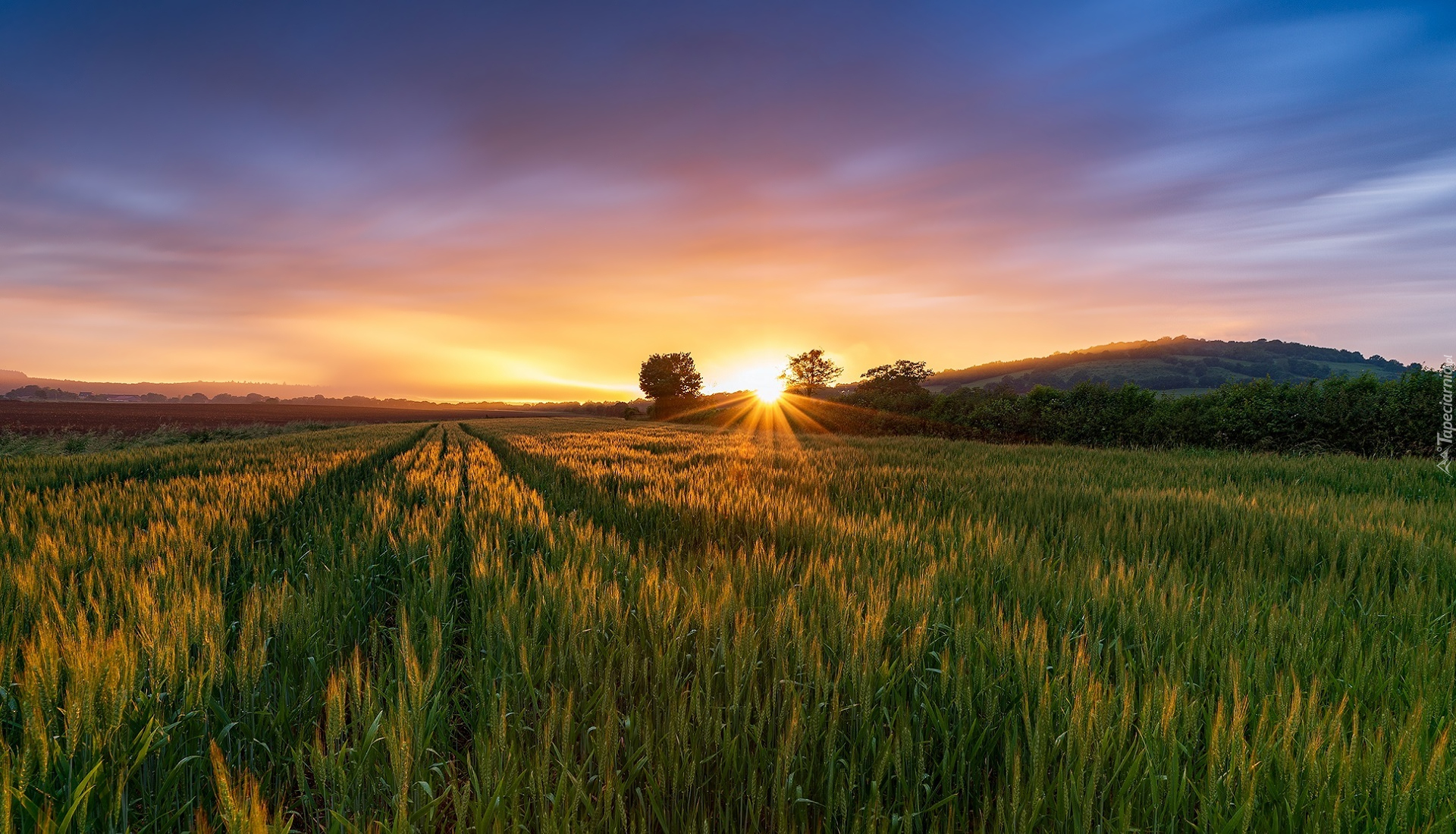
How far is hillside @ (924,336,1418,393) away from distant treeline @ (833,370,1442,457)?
86.9m

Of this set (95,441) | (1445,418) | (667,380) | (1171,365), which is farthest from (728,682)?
(1171,365)

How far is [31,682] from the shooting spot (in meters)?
1.61

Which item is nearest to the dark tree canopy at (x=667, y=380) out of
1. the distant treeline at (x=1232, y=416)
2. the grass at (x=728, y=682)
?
the distant treeline at (x=1232, y=416)

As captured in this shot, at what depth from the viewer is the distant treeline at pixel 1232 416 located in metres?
13.2

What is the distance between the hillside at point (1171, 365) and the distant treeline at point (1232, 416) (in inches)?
3422

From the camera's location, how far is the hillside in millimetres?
112000

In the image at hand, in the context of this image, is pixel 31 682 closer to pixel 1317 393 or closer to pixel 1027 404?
pixel 1317 393

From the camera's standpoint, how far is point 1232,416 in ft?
51.7

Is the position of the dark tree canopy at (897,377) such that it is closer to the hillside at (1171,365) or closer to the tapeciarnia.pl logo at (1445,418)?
the tapeciarnia.pl logo at (1445,418)

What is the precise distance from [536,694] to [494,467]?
10540 mm

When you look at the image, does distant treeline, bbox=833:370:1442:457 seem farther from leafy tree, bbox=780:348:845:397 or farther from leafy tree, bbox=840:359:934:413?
leafy tree, bbox=780:348:845:397

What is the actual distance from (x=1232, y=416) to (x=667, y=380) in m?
84.2

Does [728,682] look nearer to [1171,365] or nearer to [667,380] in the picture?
[667,380]

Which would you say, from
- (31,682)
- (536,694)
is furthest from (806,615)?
(31,682)
